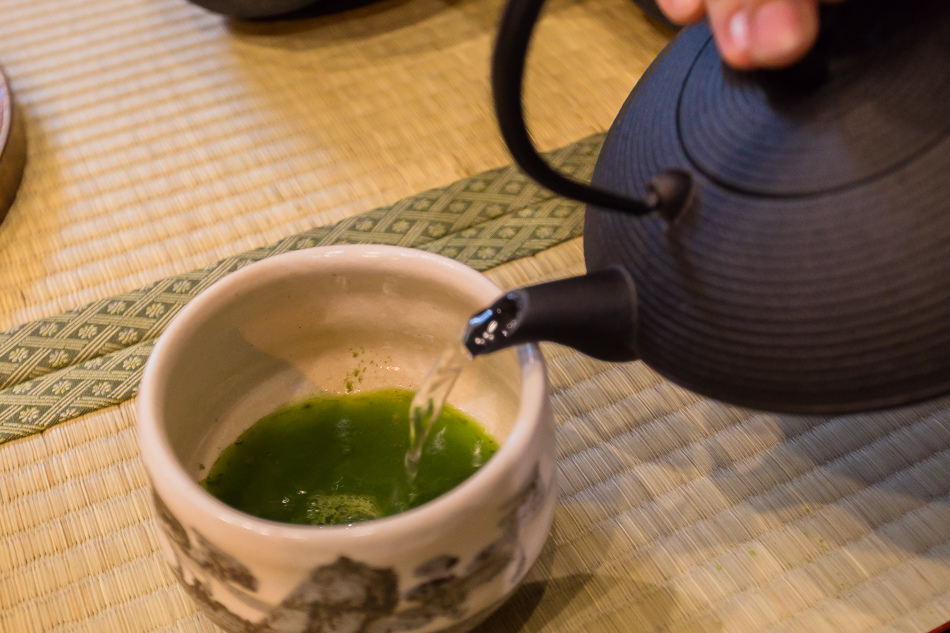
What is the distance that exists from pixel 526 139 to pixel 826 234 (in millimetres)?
194

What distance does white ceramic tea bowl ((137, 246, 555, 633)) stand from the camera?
47cm

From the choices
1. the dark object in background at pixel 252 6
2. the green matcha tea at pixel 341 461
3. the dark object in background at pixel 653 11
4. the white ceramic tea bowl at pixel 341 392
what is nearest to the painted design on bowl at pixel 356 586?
the white ceramic tea bowl at pixel 341 392

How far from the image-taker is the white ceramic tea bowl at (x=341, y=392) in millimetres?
470

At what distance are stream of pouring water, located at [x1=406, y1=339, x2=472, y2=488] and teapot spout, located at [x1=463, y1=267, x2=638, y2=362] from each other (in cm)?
2

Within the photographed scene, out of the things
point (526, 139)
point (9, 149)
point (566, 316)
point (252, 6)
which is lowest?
point (9, 149)

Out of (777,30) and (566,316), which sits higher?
(777,30)

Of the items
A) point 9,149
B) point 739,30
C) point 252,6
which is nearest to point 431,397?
point 739,30

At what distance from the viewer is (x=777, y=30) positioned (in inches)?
19.4

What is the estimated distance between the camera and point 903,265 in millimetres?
498

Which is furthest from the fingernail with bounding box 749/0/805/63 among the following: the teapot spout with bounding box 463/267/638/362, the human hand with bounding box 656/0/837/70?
the teapot spout with bounding box 463/267/638/362

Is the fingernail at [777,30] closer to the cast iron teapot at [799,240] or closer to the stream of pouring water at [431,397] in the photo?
the cast iron teapot at [799,240]

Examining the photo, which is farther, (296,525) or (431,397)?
(431,397)

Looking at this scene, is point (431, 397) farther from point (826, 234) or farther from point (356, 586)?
point (826, 234)

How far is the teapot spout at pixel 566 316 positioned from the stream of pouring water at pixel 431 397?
24 millimetres
